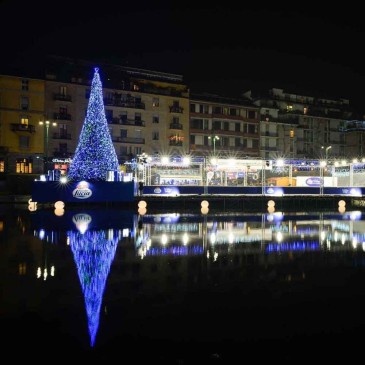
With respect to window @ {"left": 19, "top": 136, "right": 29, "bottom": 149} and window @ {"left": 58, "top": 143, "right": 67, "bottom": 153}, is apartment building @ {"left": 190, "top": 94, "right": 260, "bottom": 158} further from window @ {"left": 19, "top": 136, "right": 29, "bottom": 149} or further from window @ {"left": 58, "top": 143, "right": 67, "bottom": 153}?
window @ {"left": 19, "top": 136, "right": 29, "bottom": 149}

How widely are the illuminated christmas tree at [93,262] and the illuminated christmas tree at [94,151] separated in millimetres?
13518

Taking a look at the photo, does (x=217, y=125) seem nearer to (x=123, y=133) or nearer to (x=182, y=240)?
(x=123, y=133)

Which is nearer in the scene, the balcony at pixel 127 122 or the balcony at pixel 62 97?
the balcony at pixel 62 97

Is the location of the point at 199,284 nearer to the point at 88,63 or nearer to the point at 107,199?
the point at 107,199

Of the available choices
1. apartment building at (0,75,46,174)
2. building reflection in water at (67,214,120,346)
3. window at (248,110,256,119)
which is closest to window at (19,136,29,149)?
apartment building at (0,75,46,174)

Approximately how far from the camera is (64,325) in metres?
5.97

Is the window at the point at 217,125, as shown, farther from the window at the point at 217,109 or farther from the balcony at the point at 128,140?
the balcony at the point at 128,140

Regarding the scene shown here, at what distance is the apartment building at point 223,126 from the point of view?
207 ft

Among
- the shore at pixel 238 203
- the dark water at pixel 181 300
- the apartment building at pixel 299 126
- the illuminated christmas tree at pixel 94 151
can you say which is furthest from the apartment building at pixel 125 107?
the dark water at pixel 181 300

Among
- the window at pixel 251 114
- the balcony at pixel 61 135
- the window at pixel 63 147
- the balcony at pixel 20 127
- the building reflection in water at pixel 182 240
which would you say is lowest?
the building reflection in water at pixel 182 240

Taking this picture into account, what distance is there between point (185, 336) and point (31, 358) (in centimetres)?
200

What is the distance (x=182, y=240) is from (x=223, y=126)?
5202cm

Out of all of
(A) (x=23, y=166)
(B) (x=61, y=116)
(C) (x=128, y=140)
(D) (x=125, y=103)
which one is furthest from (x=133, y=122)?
(A) (x=23, y=166)

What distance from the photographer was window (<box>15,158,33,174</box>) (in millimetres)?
51241
